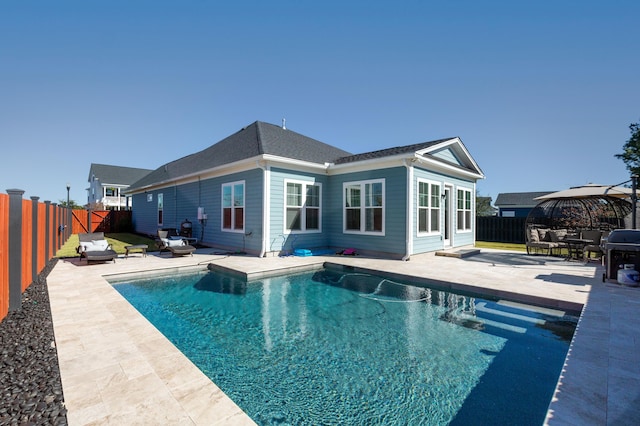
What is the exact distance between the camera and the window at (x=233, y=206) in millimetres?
10820

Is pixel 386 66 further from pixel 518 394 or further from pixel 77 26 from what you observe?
pixel 518 394

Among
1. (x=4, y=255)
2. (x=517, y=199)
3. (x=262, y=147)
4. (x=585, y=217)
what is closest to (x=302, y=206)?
(x=262, y=147)

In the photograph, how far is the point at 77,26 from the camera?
8.11 meters

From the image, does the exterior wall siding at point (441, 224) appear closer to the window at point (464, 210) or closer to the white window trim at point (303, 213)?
the window at point (464, 210)

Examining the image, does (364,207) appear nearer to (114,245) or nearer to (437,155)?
(437,155)

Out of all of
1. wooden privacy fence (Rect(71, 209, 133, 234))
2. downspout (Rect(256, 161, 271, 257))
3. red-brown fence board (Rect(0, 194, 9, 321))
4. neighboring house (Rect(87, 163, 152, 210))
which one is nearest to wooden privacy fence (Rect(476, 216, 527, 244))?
downspout (Rect(256, 161, 271, 257))

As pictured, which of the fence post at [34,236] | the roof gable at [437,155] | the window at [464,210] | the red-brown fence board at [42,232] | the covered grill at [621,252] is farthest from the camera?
the window at [464,210]

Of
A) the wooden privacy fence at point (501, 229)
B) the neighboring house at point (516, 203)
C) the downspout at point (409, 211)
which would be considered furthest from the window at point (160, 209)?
the neighboring house at point (516, 203)

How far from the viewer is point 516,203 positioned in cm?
3275

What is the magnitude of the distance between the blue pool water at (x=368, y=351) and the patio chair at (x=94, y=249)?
272cm

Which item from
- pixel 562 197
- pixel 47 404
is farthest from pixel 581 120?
pixel 47 404

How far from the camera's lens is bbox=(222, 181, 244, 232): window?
35.5 feet

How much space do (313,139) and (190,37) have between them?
6.60m

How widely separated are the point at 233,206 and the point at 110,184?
2894cm
